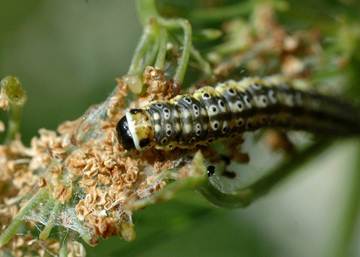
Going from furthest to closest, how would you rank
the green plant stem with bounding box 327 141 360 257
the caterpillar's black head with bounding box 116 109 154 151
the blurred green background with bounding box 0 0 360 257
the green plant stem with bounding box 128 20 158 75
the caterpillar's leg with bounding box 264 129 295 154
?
the blurred green background with bounding box 0 0 360 257 → the green plant stem with bounding box 327 141 360 257 → the caterpillar's leg with bounding box 264 129 295 154 → the green plant stem with bounding box 128 20 158 75 → the caterpillar's black head with bounding box 116 109 154 151

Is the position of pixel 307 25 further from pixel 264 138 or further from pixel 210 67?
pixel 210 67

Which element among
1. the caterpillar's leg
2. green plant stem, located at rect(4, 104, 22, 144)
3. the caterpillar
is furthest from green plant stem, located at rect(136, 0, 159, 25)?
the caterpillar's leg

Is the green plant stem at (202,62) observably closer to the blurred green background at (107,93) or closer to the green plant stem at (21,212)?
the green plant stem at (21,212)

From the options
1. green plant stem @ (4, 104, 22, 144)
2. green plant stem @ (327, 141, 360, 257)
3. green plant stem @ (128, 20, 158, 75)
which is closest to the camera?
green plant stem @ (128, 20, 158, 75)

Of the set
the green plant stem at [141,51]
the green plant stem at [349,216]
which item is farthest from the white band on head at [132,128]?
the green plant stem at [349,216]

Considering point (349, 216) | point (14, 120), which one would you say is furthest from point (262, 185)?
point (349, 216)

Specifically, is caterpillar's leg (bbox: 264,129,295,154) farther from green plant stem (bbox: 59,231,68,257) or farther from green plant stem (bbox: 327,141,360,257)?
green plant stem (bbox: 59,231,68,257)

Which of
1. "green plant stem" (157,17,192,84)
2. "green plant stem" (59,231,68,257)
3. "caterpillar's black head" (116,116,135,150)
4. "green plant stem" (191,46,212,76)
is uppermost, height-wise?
"green plant stem" (157,17,192,84)
